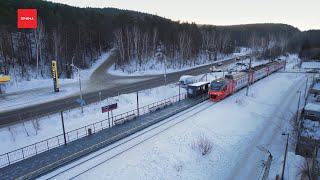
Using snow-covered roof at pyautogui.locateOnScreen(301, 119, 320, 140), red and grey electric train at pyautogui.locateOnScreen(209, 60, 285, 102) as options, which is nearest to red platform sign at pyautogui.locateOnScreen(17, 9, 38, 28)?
red and grey electric train at pyautogui.locateOnScreen(209, 60, 285, 102)

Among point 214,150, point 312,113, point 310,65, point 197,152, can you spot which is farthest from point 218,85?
point 310,65

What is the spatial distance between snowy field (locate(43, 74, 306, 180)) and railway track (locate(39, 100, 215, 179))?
270 mm

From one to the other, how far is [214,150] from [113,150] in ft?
30.9

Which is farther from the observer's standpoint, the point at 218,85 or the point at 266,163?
the point at 218,85

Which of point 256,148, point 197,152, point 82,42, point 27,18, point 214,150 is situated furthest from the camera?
point 82,42

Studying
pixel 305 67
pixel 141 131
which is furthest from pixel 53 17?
pixel 305 67

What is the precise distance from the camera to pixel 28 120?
28422mm

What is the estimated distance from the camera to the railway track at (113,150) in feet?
57.3

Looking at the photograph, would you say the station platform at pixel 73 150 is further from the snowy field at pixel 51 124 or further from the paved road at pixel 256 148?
the paved road at pixel 256 148

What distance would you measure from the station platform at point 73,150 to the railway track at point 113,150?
571mm

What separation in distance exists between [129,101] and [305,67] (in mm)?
67501

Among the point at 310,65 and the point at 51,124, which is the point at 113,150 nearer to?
the point at 51,124

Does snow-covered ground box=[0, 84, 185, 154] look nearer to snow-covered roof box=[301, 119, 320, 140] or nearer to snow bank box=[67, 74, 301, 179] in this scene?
snow bank box=[67, 74, 301, 179]

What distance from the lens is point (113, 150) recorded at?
821 inches
